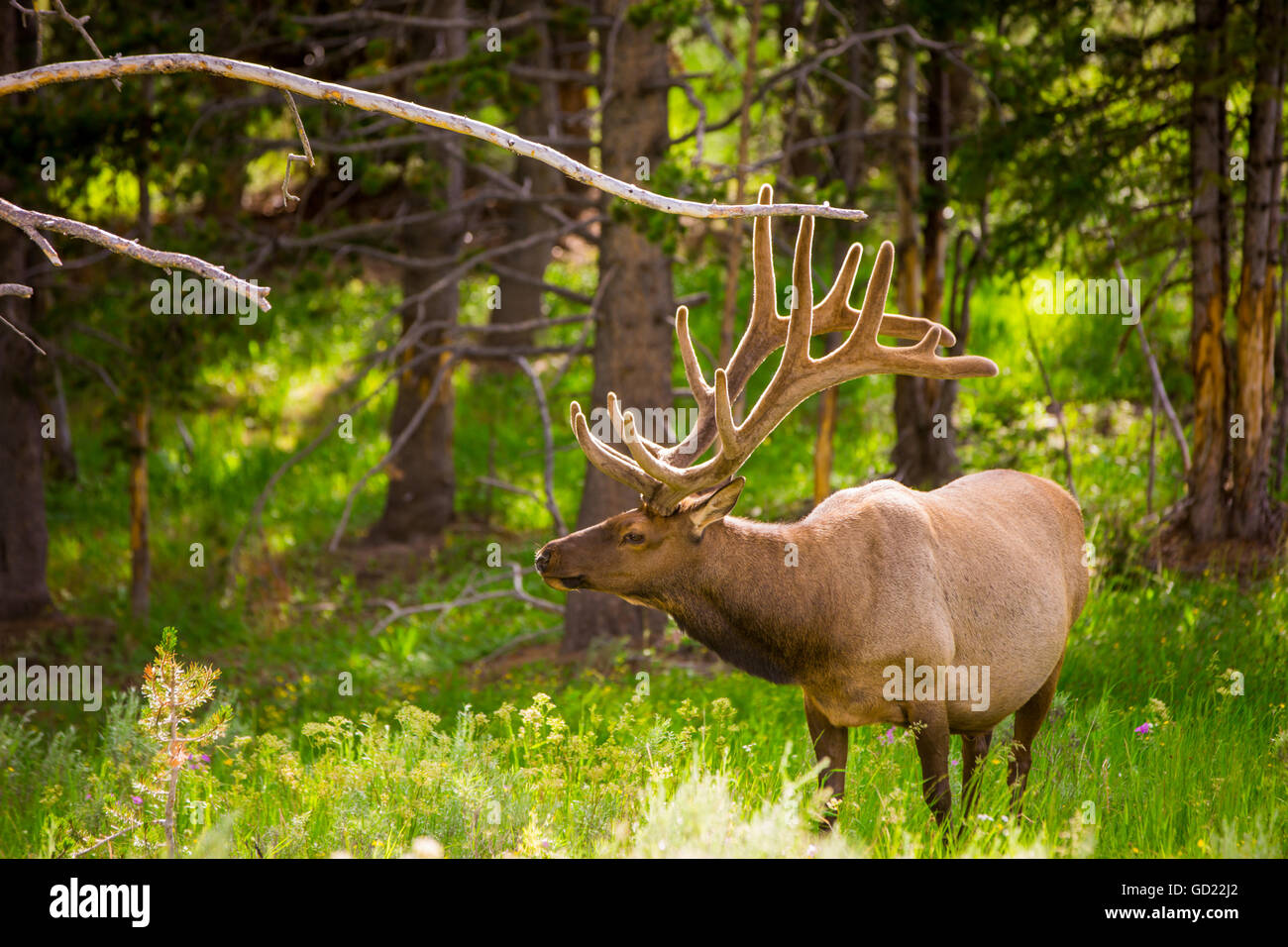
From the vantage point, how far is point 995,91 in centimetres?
916

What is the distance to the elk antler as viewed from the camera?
17.4 feet

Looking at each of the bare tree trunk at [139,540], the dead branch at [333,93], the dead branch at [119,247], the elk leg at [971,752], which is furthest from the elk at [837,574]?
the bare tree trunk at [139,540]

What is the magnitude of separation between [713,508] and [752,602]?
0.43m

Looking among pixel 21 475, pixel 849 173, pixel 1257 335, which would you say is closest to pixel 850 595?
pixel 1257 335

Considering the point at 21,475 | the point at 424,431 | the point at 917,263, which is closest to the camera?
the point at 917,263

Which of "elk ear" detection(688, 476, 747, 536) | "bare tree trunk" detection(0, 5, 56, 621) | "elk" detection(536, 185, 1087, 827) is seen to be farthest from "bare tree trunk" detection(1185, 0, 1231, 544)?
"bare tree trunk" detection(0, 5, 56, 621)

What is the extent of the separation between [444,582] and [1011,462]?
526cm

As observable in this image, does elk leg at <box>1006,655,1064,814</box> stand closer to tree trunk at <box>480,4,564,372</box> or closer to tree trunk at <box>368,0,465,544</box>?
tree trunk at <box>368,0,465,544</box>

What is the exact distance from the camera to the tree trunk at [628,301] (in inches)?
366

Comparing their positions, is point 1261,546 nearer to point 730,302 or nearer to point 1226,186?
point 1226,186

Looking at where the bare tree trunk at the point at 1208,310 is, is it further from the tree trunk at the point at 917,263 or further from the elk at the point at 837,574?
the elk at the point at 837,574

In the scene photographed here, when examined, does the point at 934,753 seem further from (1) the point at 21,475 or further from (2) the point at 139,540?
(1) the point at 21,475

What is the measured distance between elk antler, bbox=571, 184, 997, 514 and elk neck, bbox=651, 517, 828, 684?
0.29 m

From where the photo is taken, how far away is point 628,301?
939 cm
